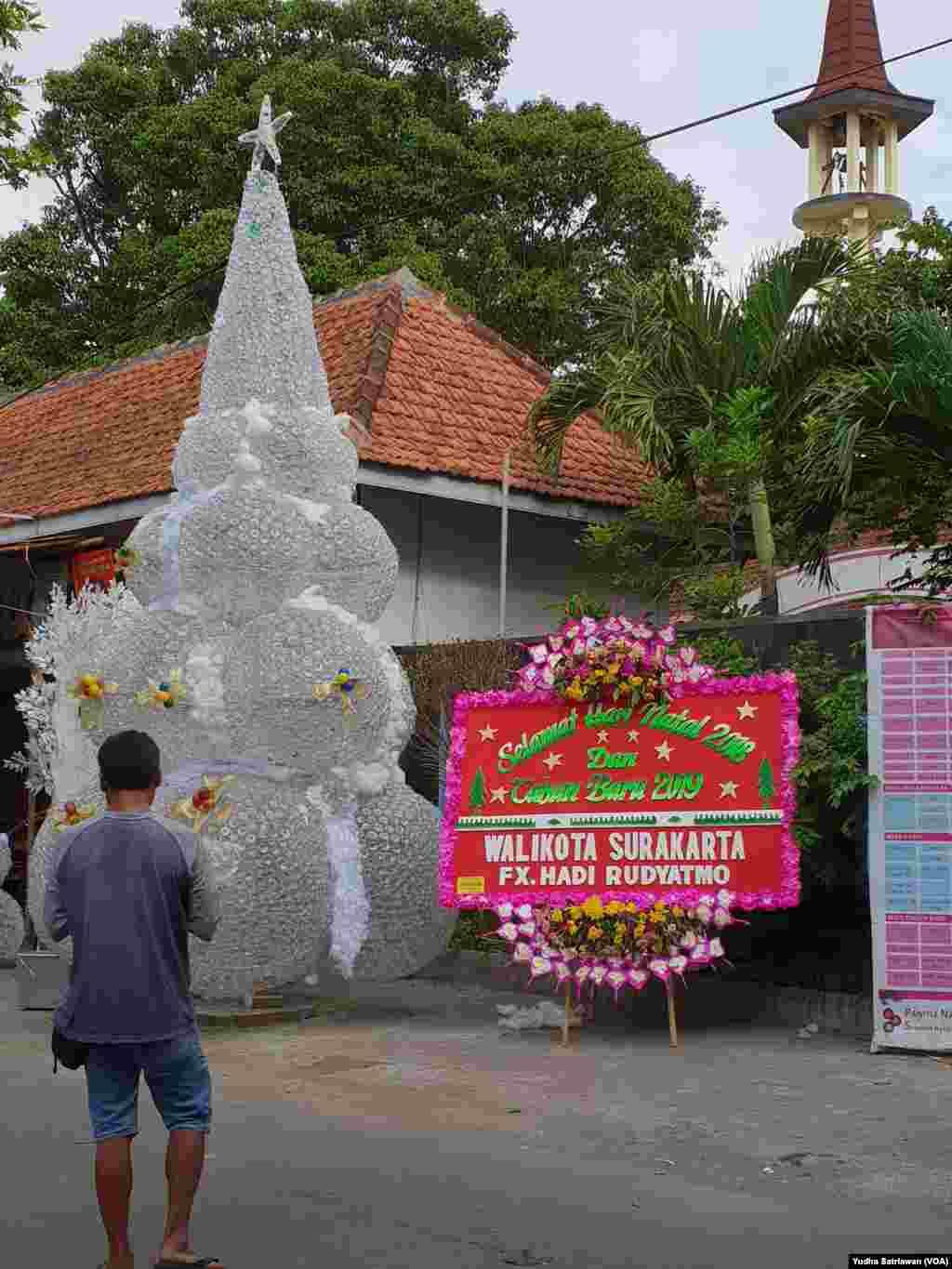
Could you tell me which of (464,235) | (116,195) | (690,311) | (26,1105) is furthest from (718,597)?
(116,195)

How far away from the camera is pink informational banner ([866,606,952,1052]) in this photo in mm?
8359

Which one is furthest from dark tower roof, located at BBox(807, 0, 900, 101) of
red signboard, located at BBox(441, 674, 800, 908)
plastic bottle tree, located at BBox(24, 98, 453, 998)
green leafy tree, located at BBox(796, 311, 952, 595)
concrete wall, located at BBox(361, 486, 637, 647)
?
red signboard, located at BBox(441, 674, 800, 908)

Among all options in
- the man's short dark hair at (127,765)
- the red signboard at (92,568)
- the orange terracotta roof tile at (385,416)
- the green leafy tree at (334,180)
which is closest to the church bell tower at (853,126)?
the green leafy tree at (334,180)

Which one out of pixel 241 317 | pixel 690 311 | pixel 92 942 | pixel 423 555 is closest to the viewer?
pixel 92 942

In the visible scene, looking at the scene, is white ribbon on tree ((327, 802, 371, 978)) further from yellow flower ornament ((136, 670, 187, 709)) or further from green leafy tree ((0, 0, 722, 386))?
green leafy tree ((0, 0, 722, 386))

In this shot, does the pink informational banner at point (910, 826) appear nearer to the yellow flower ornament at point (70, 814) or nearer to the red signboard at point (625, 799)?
the red signboard at point (625, 799)

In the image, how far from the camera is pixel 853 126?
3092 centimetres

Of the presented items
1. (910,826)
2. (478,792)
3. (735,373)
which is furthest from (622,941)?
(735,373)

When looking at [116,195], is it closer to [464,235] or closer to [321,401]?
[464,235]

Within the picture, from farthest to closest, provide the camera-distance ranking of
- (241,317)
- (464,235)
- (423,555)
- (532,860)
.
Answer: (464,235) < (423,555) < (241,317) < (532,860)

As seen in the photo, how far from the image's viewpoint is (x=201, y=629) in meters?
9.90

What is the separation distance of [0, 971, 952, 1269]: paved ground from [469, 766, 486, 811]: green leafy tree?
130 centimetres

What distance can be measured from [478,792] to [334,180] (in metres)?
16.9

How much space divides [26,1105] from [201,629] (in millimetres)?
3323
